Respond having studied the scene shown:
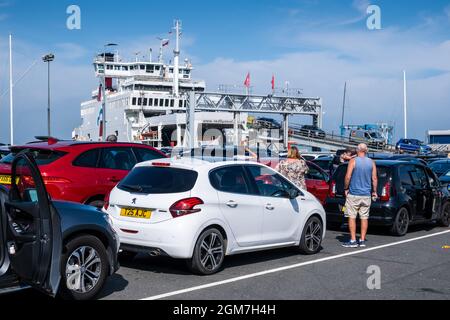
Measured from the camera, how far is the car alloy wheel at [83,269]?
18.6 ft

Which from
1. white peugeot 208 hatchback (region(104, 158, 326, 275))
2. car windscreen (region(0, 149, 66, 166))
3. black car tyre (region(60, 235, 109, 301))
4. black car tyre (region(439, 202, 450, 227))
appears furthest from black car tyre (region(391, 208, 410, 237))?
black car tyre (region(60, 235, 109, 301))

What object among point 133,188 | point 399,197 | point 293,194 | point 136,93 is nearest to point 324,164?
point 399,197

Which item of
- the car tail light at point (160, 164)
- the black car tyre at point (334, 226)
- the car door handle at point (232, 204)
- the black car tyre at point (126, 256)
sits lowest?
the black car tyre at point (334, 226)

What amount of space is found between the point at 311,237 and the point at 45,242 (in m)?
4.96

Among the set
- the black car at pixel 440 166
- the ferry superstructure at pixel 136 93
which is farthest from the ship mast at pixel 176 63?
the black car at pixel 440 166

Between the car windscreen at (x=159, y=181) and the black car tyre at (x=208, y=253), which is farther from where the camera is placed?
the car windscreen at (x=159, y=181)

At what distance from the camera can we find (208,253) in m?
7.27

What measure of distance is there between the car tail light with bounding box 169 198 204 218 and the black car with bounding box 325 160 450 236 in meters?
4.89

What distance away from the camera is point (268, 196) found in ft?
27.0

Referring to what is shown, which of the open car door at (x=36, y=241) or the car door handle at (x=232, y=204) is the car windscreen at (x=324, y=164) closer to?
the car door handle at (x=232, y=204)

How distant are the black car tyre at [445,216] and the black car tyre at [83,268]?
9.23 metres

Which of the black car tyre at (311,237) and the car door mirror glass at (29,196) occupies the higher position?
the car door mirror glass at (29,196)

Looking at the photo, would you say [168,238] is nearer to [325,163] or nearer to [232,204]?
[232,204]
